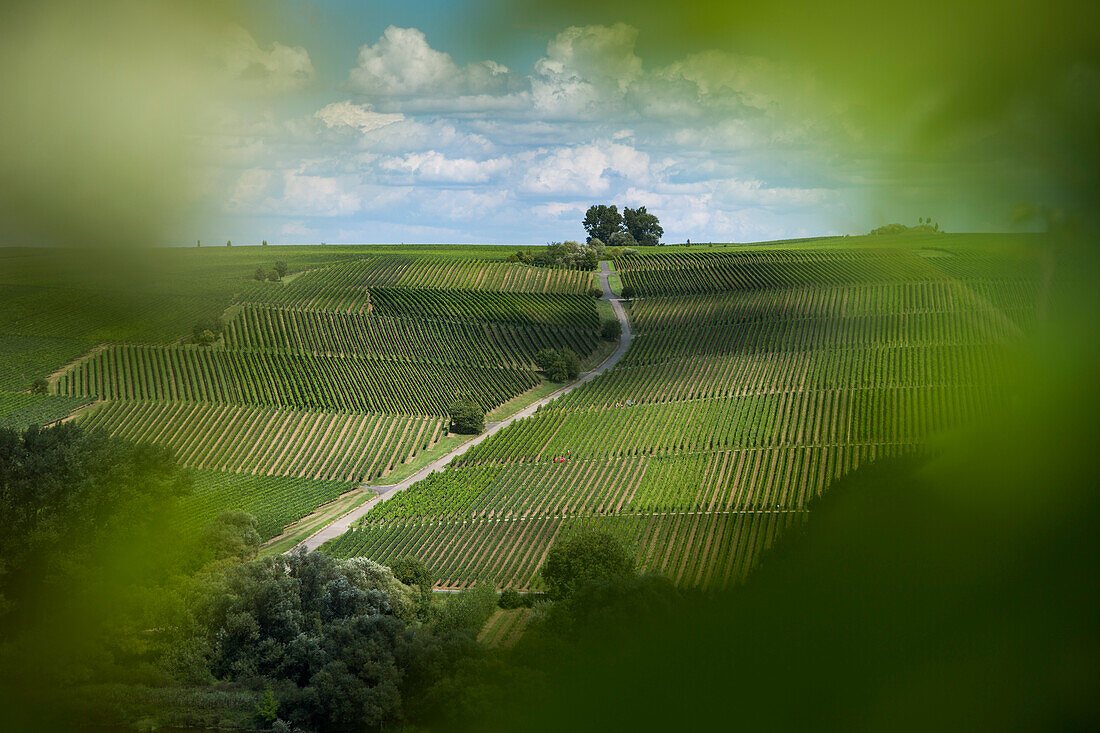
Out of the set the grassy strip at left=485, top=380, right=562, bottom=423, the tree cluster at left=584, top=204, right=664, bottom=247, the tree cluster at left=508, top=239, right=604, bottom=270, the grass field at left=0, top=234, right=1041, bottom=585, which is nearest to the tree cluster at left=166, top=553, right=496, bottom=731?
the grass field at left=0, top=234, right=1041, bottom=585

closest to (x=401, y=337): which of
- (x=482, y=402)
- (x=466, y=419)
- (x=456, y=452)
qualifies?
(x=482, y=402)

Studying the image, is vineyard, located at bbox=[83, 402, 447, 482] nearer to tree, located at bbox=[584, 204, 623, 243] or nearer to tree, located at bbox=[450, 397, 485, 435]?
tree, located at bbox=[450, 397, 485, 435]

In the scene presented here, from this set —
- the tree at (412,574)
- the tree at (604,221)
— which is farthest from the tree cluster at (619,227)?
the tree at (412,574)

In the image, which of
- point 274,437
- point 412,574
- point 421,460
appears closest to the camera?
point 412,574

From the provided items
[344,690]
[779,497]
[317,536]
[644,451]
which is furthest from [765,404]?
[344,690]

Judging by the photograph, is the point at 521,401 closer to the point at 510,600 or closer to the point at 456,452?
the point at 456,452
